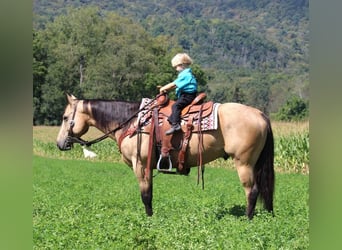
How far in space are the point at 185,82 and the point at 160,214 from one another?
1.78m

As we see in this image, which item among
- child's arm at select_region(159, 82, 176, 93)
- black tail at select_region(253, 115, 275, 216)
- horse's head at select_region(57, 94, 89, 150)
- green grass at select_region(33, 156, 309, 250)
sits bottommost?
green grass at select_region(33, 156, 309, 250)

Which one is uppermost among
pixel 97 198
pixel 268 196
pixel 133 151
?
pixel 133 151

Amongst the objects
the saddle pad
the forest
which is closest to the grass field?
the forest

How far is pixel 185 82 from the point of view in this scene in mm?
5812

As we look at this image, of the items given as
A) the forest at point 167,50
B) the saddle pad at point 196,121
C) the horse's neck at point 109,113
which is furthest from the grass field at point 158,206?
the saddle pad at point 196,121

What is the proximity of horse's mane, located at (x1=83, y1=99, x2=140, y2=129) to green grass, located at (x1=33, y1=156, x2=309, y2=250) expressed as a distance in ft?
3.82

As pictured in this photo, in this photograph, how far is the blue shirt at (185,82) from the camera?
18.8 feet

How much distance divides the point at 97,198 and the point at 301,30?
14.2 feet

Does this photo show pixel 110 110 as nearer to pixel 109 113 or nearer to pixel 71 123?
pixel 109 113

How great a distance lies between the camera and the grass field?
528cm

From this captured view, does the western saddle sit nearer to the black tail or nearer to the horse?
the horse
